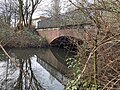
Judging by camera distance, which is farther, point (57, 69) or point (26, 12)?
point (26, 12)

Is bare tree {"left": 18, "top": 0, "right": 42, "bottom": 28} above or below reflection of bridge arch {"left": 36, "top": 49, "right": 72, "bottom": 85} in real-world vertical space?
above

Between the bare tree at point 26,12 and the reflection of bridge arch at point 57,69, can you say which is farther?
the bare tree at point 26,12

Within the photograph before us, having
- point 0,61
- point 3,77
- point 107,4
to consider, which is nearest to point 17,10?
point 0,61

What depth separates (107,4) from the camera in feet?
11.1

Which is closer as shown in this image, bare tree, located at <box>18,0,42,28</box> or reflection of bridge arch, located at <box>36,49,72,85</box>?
reflection of bridge arch, located at <box>36,49,72,85</box>

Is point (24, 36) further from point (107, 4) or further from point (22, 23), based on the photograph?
point (107, 4)

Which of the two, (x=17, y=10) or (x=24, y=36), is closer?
(x=24, y=36)

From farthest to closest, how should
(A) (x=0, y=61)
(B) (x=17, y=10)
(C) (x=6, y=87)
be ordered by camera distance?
1. (B) (x=17, y=10)
2. (A) (x=0, y=61)
3. (C) (x=6, y=87)

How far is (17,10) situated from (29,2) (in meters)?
1.55

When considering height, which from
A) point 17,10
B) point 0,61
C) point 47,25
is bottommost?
point 0,61

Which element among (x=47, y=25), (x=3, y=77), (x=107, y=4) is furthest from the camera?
(x=47, y=25)

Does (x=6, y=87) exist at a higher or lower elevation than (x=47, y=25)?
lower

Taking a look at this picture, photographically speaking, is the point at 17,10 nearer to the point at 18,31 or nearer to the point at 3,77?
the point at 18,31

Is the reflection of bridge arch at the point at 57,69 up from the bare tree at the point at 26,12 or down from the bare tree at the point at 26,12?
down
